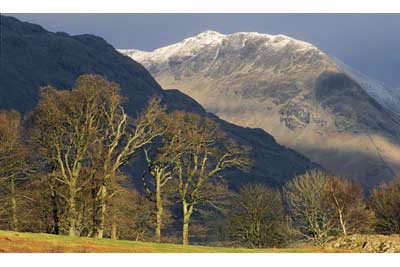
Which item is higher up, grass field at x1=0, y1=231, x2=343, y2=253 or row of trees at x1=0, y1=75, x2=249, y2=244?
row of trees at x1=0, y1=75, x2=249, y2=244

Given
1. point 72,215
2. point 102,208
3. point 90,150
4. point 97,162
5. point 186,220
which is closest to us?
point 72,215

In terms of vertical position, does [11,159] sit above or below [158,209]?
above

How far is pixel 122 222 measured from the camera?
250ft

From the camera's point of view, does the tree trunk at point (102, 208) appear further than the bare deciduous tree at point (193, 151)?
No

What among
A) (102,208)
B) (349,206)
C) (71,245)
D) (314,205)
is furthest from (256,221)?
(71,245)

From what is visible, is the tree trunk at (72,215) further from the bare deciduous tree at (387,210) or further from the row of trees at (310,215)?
the bare deciduous tree at (387,210)

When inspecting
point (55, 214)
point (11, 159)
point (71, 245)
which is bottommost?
point (71, 245)

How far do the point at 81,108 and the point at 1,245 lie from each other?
19.2 meters

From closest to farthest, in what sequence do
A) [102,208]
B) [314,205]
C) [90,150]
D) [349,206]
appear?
[102,208] < [90,150] < [349,206] < [314,205]

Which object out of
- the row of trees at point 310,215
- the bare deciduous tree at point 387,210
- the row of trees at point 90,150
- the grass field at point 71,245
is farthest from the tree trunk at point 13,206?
the bare deciduous tree at point 387,210

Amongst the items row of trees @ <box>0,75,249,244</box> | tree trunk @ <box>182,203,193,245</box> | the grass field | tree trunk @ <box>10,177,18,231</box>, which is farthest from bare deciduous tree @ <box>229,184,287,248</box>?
the grass field

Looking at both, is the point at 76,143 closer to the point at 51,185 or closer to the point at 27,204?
the point at 51,185

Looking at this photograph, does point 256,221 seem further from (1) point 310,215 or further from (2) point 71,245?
(2) point 71,245

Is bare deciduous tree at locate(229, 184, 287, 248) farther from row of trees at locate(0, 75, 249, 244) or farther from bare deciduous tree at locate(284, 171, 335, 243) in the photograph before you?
row of trees at locate(0, 75, 249, 244)
